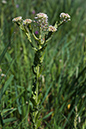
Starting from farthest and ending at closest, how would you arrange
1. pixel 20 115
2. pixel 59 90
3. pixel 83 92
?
1. pixel 59 90
2. pixel 83 92
3. pixel 20 115

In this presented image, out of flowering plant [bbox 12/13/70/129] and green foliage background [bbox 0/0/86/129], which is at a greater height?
flowering plant [bbox 12/13/70/129]

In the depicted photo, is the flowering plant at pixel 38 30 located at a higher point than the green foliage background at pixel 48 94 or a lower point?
higher

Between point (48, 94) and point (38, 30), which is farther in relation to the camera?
point (48, 94)

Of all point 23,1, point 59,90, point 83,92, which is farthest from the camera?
point 23,1

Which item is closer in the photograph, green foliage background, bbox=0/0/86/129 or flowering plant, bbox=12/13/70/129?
flowering plant, bbox=12/13/70/129

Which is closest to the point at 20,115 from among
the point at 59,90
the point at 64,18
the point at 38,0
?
the point at 59,90

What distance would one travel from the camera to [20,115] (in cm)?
116

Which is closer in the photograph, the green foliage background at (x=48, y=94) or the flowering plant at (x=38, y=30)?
the flowering plant at (x=38, y=30)

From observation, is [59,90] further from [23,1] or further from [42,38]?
[23,1]

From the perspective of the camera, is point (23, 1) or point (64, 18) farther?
point (23, 1)

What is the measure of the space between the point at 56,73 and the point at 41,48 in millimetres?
971

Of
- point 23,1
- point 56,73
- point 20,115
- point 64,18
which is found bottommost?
point 20,115

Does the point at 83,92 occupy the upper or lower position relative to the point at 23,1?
lower

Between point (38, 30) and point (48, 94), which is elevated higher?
point (38, 30)
